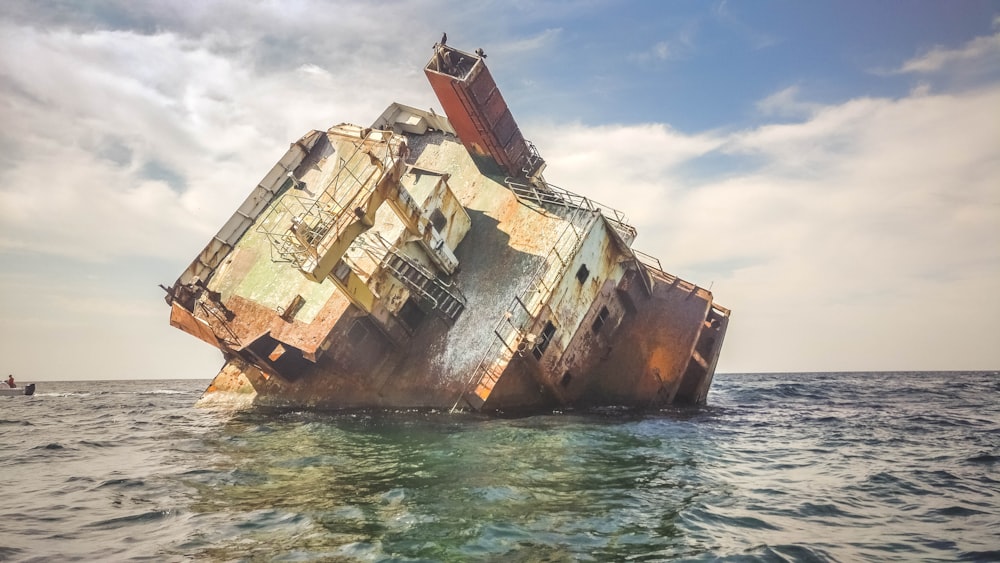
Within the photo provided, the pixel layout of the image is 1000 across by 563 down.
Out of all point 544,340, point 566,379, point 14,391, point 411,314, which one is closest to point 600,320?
point 566,379

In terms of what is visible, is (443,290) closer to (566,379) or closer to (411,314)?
(411,314)

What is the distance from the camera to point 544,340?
14883mm

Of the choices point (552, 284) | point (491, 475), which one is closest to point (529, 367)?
point (552, 284)

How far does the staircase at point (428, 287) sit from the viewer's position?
1514cm

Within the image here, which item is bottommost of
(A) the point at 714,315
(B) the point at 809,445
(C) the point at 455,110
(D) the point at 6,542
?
(D) the point at 6,542

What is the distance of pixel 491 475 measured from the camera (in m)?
9.23

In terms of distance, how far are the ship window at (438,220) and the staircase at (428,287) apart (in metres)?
1.52

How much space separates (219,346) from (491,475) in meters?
11.2

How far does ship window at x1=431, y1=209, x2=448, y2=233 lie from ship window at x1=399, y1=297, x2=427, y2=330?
2.18 meters

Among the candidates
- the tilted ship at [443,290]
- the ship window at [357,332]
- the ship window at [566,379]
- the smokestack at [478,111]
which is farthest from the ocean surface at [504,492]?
the smokestack at [478,111]

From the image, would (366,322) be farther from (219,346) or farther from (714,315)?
(714,315)

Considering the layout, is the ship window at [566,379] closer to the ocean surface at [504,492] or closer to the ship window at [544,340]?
the ocean surface at [504,492]

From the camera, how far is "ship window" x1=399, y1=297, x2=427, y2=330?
15891 millimetres

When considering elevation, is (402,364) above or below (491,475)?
above
